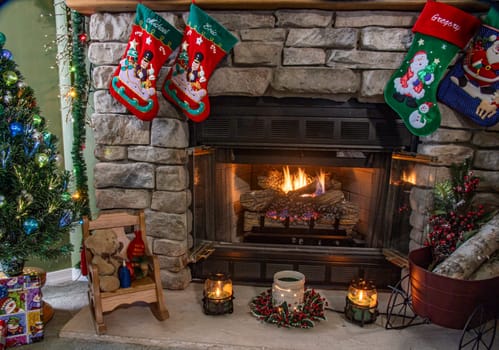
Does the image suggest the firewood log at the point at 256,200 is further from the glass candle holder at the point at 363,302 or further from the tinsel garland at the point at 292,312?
the glass candle holder at the point at 363,302

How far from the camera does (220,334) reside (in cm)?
183

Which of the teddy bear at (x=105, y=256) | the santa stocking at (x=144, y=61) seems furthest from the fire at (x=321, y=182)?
the teddy bear at (x=105, y=256)

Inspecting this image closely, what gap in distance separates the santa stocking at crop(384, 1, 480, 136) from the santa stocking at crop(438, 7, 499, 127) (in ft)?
0.22

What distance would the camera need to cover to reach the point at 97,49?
2.11 m

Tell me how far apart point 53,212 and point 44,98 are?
A: 39.8 inches

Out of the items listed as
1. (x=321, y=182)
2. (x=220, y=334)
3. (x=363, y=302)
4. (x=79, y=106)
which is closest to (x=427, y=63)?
(x=321, y=182)

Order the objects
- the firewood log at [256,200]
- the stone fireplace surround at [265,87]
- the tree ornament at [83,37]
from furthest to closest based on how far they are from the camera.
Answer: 1. the firewood log at [256,200]
2. the tree ornament at [83,37]
3. the stone fireplace surround at [265,87]

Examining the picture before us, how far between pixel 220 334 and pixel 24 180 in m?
1.26

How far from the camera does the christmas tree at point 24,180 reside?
1.78 metres

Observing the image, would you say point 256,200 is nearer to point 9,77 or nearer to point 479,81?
point 479,81

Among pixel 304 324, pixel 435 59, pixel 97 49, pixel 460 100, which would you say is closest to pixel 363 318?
pixel 304 324

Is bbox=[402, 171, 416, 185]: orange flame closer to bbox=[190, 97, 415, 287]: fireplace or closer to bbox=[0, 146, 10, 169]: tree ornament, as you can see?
bbox=[190, 97, 415, 287]: fireplace

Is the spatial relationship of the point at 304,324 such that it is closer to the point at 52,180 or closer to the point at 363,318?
the point at 363,318

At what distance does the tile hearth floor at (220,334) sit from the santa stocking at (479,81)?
118 cm
